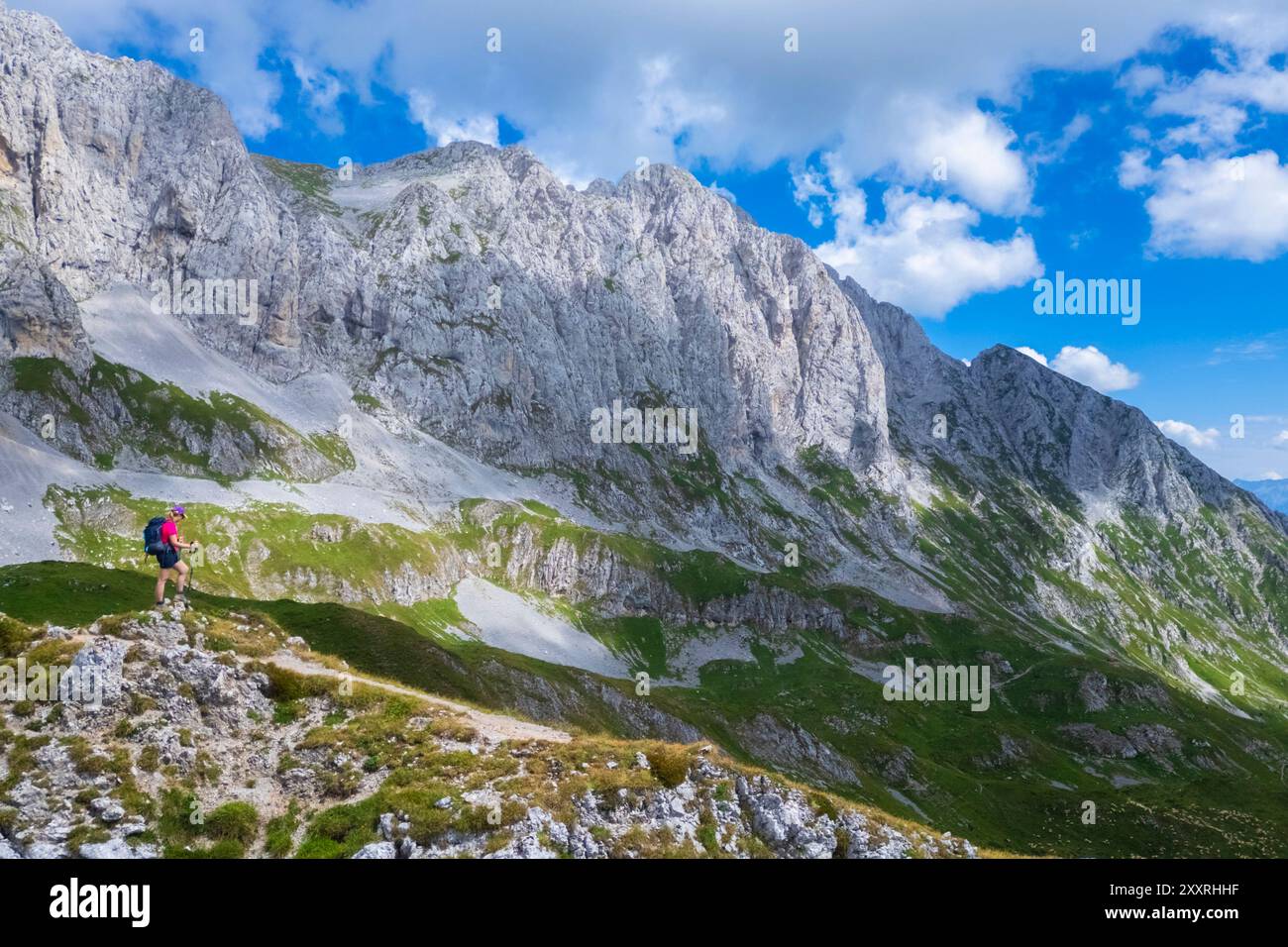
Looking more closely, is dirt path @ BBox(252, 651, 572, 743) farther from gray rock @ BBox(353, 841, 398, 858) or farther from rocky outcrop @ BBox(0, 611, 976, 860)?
gray rock @ BBox(353, 841, 398, 858)

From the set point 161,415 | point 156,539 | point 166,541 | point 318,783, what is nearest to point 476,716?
point 318,783

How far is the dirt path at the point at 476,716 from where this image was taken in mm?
28203

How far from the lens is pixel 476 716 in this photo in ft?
100

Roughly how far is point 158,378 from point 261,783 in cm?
19997

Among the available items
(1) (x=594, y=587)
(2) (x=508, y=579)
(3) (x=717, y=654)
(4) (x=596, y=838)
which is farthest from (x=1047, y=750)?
(4) (x=596, y=838)

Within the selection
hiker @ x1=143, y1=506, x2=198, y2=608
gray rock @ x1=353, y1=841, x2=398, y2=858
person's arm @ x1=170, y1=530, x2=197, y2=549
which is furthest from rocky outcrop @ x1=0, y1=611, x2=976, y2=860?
person's arm @ x1=170, y1=530, x2=197, y2=549

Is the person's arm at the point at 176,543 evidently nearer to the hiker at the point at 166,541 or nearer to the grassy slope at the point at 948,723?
the hiker at the point at 166,541

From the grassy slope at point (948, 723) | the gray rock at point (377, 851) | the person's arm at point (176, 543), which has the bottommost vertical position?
the grassy slope at point (948, 723)

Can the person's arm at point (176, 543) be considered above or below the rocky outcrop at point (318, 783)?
above

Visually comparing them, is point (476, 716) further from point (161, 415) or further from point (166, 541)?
point (161, 415)

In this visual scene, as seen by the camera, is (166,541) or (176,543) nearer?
(166,541)

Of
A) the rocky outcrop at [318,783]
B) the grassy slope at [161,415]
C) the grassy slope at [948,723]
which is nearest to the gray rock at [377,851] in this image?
the rocky outcrop at [318,783]

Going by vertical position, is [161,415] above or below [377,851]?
above
